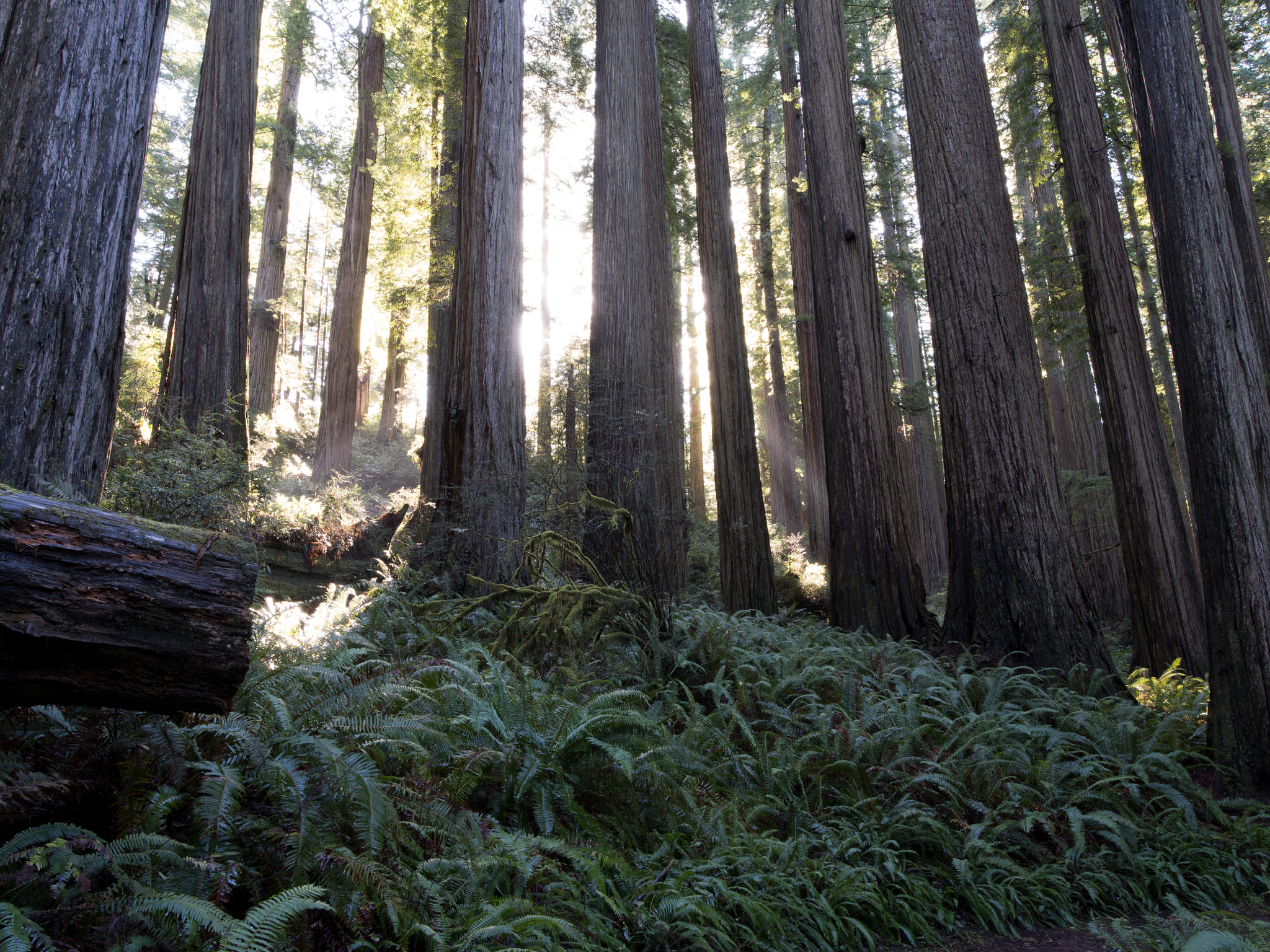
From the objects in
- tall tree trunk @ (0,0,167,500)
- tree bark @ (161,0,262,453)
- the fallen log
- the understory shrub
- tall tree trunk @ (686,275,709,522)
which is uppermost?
tall tree trunk @ (686,275,709,522)

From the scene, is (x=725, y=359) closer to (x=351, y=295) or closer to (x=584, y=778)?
(x=584, y=778)

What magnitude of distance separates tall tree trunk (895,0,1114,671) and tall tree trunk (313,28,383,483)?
38.9ft

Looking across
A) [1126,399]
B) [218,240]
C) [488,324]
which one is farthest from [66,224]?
[1126,399]

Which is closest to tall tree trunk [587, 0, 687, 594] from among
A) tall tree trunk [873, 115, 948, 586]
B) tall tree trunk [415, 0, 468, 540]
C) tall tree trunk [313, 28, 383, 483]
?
tall tree trunk [415, 0, 468, 540]

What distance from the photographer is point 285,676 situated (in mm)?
3047

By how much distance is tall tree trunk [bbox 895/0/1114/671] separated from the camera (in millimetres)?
5949

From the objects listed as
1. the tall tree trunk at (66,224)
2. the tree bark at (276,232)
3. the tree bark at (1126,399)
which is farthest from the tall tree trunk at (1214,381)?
the tree bark at (276,232)

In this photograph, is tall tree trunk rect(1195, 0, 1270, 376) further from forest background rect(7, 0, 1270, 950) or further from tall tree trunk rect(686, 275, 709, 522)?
tall tree trunk rect(686, 275, 709, 522)

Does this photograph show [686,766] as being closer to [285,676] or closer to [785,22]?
[285,676]

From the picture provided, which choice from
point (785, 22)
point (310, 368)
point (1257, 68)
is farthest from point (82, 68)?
point (310, 368)

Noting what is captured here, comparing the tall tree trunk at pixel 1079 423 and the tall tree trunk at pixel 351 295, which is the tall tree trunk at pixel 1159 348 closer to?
the tall tree trunk at pixel 1079 423

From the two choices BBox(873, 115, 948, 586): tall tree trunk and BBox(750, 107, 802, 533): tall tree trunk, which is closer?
BBox(873, 115, 948, 586): tall tree trunk

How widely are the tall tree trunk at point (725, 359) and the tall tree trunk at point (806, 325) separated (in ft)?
14.3

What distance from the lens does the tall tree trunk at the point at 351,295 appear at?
1483 centimetres
